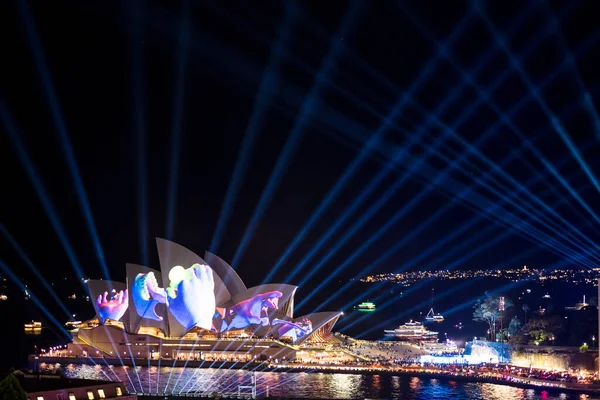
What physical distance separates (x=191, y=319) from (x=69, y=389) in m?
24.3

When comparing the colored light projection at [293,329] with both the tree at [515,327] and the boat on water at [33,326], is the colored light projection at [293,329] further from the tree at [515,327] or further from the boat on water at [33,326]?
the boat on water at [33,326]

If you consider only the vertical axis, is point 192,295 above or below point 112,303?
above

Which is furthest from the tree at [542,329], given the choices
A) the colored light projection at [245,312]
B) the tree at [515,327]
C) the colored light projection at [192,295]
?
the colored light projection at [192,295]

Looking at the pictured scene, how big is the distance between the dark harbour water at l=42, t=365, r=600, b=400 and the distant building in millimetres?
9931

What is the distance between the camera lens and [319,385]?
105 ft

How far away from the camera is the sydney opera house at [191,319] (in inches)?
1598

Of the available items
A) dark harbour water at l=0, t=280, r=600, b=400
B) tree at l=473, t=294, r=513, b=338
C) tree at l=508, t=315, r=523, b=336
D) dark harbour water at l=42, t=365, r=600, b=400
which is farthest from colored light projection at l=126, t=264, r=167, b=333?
tree at l=473, t=294, r=513, b=338

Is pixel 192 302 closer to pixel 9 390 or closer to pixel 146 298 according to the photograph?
pixel 146 298

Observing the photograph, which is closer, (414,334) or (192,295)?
(192,295)

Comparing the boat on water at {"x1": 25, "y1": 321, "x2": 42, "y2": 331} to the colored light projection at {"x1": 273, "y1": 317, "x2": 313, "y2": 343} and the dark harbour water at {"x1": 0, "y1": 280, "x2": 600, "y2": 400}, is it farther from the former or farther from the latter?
the colored light projection at {"x1": 273, "y1": 317, "x2": 313, "y2": 343}

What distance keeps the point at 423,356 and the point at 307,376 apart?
472 inches

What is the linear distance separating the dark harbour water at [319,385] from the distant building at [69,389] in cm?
993

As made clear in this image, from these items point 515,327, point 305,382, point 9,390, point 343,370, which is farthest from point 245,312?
point 9,390

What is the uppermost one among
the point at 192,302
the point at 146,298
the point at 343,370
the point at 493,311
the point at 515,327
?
the point at 146,298
